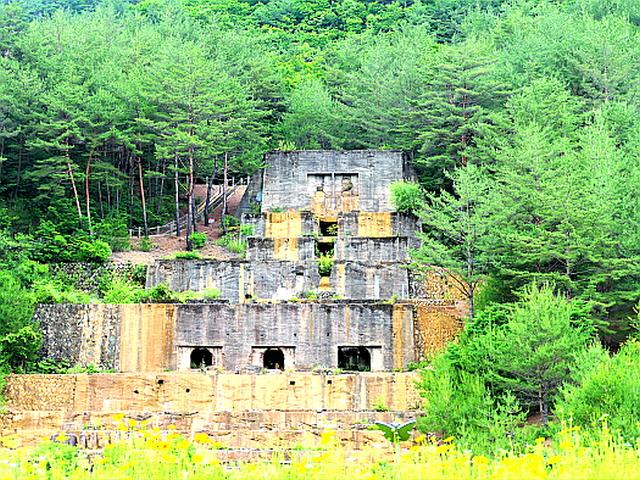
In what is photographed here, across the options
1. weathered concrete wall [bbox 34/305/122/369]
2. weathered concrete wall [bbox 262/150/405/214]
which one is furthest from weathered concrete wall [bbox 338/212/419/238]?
weathered concrete wall [bbox 34/305/122/369]

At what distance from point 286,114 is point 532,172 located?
840 inches

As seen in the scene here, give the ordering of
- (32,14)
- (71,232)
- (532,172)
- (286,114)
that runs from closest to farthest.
A: (532,172) → (71,232) → (286,114) → (32,14)

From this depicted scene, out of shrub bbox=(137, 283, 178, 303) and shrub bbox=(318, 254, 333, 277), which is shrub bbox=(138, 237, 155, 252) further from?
shrub bbox=(318, 254, 333, 277)

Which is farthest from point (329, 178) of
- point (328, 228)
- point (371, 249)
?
point (371, 249)

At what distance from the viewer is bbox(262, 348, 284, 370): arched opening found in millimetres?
30031

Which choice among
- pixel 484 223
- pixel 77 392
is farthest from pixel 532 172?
pixel 77 392

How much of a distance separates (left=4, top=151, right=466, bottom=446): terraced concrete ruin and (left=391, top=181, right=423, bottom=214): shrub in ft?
1.79

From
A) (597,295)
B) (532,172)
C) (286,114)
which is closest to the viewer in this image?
(597,295)

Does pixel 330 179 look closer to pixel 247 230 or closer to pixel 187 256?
pixel 247 230

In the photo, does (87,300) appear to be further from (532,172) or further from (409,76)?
(409,76)

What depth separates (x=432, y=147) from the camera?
40.3 meters

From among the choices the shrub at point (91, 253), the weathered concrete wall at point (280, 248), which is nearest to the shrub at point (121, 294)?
the shrub at point (91, 253)

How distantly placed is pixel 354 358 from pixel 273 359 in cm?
265

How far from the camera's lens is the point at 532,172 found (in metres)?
29.4
